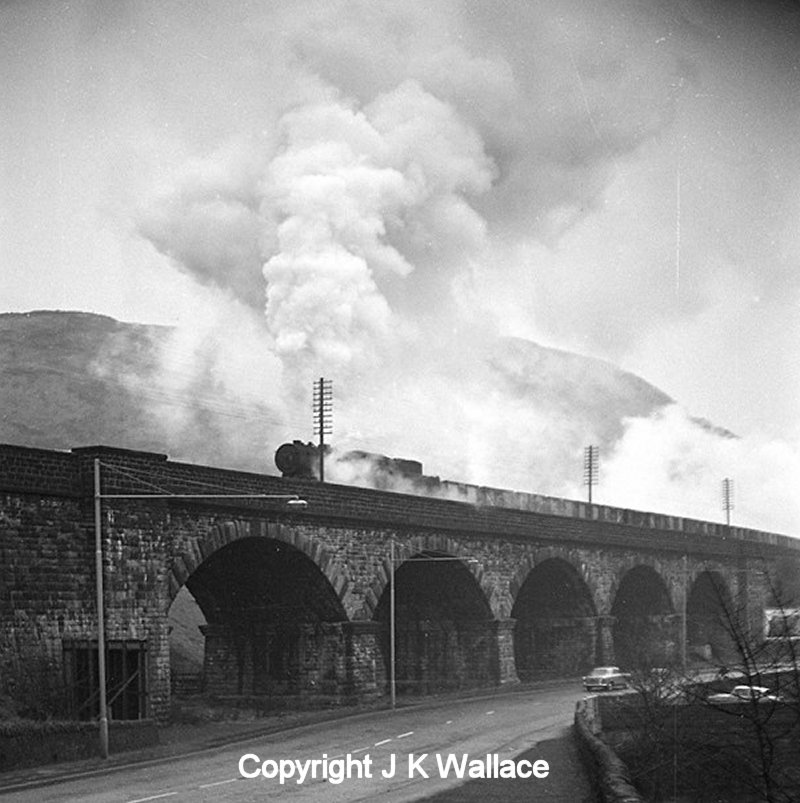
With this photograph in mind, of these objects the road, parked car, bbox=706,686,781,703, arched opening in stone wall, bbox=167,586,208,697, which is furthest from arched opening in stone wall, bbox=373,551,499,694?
parked car, bbox=706,686,781,703

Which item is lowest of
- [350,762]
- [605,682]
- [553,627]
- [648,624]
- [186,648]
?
[605,682]

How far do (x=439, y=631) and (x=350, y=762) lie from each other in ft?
110

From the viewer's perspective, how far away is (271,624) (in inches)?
2042

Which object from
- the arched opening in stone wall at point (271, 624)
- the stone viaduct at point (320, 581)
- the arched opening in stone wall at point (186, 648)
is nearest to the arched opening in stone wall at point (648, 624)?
the stone viaduct at point (320, 581)

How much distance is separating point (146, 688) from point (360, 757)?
8547 millimetres

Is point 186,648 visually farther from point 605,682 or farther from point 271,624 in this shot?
point 605,682

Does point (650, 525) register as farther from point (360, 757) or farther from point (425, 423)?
point (425, 423)

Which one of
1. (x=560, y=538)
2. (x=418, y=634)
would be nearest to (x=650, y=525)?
(x=560, y=538)

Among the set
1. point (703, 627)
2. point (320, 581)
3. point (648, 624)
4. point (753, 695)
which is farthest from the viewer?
point (703, 627)

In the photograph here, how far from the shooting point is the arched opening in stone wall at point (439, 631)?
6094 cm

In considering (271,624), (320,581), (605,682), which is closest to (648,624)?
(605,682)

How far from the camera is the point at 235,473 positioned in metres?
43.8

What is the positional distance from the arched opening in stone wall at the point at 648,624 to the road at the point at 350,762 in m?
31.6

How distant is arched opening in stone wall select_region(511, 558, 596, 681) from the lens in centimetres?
7062
